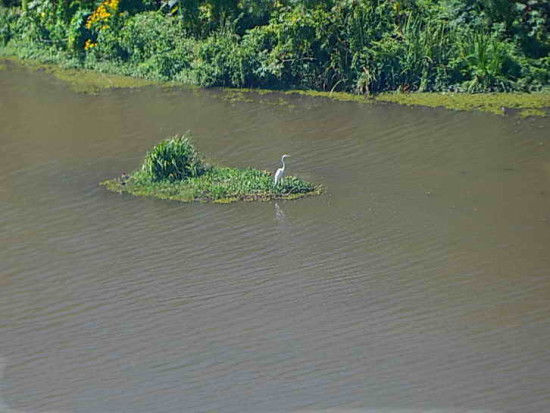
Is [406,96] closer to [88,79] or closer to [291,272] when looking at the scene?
[88,79]

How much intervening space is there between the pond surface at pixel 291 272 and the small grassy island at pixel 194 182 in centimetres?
24

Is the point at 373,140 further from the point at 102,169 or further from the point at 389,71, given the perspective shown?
the point at 102,169

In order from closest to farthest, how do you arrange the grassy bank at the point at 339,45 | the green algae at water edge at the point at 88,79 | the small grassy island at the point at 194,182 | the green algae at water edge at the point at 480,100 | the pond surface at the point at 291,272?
the pond surface at the point at 291,272, the small grassy island at the point at 194,182, the green algae at water edge at the point at 480,100, the grassy bank at the point at 339,45, the green algae at water edge at the point at 88,79

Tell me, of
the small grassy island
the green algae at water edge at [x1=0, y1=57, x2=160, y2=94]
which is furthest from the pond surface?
the green algae at water edge at [x1=0, y1=57, x2=160, y2=94]

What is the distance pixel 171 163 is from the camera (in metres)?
13.2

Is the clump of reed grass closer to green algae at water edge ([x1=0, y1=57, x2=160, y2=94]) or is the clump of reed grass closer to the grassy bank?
the grassy bank

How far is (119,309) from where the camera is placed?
32.7 feet

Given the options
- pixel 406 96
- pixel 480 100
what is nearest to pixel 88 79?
pixel 406 96

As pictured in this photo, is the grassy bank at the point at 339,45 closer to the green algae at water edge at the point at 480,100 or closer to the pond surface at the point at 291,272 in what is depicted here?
the green algae at water edge at the point at 480,100

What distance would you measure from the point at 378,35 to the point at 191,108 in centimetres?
358

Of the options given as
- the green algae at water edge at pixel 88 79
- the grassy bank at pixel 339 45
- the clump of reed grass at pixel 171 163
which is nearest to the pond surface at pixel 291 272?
the clump of reed grass at pixel 171 163

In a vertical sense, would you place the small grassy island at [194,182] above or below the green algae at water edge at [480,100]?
below

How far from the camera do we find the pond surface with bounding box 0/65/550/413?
8523mm

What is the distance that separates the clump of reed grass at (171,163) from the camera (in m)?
13.2
